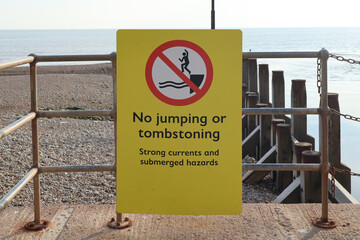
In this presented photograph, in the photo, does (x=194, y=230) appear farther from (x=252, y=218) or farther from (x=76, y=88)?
(x=76, y=88)

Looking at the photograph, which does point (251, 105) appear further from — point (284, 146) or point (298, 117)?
point (284, 146)

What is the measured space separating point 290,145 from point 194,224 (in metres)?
3.68

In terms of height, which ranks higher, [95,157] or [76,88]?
[76,88]

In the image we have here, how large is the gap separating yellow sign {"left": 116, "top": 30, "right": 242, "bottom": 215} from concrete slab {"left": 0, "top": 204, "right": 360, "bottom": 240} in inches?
10.9

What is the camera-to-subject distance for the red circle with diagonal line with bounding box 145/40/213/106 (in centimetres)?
368

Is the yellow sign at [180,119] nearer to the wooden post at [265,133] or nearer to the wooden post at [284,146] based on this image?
the wooden post at [284,146]

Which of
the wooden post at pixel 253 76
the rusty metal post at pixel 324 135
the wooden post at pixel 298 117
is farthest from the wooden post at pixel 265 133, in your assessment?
the rusty metal post at pixel 324 135

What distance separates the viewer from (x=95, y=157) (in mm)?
8664

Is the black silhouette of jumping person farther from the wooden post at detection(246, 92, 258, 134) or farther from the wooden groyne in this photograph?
the wooden post at detection(246, 92, 258, 134)

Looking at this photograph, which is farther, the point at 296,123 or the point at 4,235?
the point at 296,123

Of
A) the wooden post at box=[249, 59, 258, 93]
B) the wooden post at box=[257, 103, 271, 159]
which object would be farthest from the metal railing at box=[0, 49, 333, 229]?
the wooden post at box=[249, 59, 258, 93]

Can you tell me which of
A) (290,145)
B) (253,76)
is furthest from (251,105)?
(290,145)

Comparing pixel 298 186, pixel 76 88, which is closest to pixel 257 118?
pixel 298 186

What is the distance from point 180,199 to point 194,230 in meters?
0.36
